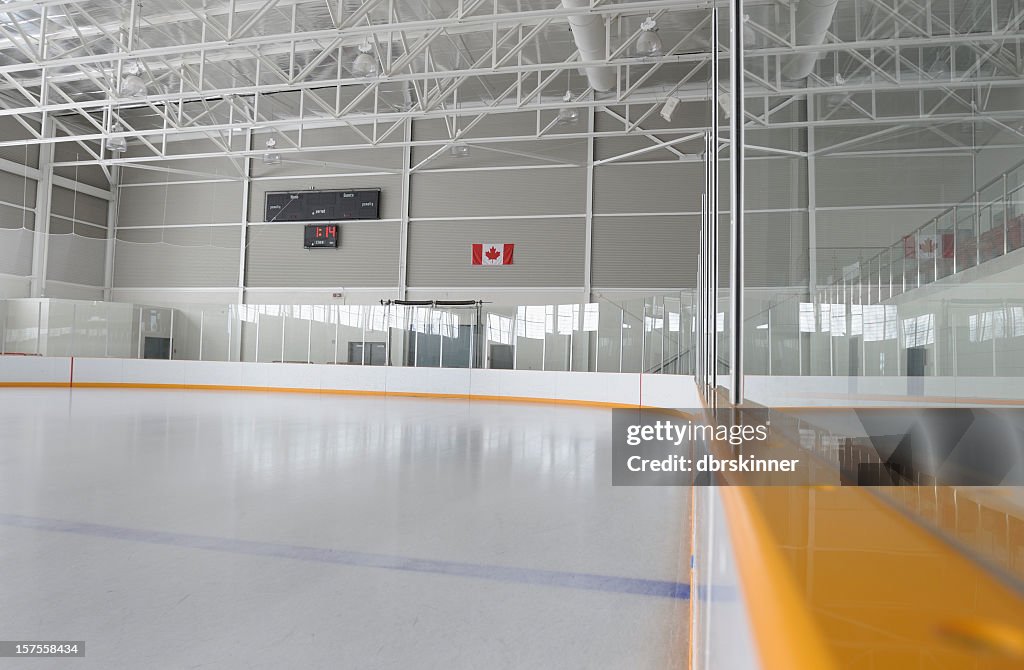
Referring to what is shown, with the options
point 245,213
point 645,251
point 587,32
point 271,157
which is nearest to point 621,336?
point 645,251

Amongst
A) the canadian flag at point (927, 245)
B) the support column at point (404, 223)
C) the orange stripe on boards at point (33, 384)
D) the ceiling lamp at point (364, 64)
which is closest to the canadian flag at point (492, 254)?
the support column at point (404, 223)

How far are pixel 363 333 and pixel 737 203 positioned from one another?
18.9m

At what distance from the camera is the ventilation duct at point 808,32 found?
61.5 inches

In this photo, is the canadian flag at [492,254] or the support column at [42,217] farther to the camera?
the support column at [42,217]

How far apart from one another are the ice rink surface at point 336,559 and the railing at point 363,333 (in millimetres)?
10034

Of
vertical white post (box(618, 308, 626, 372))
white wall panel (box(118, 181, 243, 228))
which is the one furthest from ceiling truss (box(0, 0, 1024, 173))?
vertical white post (box(618, 308, 626, 372))

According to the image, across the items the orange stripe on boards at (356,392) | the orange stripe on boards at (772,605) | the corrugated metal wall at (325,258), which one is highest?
the corrugated metal wall at (325,258)

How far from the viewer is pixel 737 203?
218 cm

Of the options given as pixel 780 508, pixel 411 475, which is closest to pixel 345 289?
pixel 411 475

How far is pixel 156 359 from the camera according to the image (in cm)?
2122

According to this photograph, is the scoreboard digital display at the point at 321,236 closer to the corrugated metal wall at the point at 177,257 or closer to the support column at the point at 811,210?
the corrugated metal wall at the point at 177,257

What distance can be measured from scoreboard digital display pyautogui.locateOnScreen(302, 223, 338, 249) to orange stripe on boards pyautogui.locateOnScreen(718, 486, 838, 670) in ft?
77.4

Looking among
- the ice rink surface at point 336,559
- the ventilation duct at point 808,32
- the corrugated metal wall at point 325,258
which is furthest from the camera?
the corrugated metal wall at point 325,258

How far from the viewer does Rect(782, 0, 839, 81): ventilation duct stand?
1562 mm
